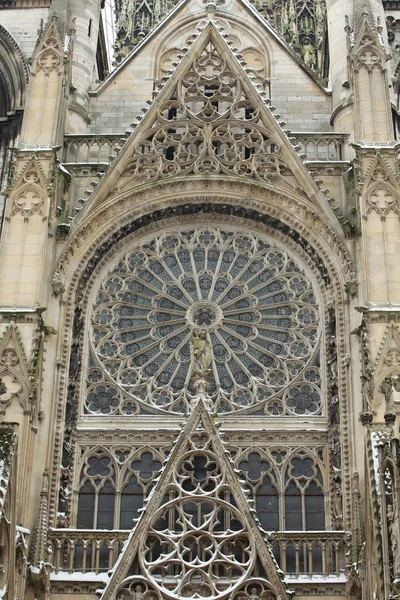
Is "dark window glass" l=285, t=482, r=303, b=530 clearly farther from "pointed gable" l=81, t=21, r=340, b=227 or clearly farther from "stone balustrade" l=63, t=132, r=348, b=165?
"stone balustrade" l=63, t=132, r=348, b=165

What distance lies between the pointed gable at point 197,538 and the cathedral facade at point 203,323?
33 mm

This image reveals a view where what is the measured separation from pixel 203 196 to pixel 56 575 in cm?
719

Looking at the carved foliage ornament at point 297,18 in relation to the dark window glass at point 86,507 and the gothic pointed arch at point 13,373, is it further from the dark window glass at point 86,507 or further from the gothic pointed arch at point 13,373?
the dark window glass at point 86,507

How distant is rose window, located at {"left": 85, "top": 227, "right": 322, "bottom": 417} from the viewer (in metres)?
18.6

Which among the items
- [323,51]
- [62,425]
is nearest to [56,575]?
[62,425]

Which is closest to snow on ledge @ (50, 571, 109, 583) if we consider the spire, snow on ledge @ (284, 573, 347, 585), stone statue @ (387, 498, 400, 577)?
snow on ledge @ (284, 573, 347, 585)

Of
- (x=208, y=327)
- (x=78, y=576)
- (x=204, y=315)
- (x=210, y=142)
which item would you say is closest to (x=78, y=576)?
(x=78, y=576)

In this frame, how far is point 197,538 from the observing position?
16250 millimetres

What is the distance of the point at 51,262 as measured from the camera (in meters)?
19.2

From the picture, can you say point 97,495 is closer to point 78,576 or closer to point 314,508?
point 78,576

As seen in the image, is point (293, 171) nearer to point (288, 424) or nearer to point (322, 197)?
point (322, 197)

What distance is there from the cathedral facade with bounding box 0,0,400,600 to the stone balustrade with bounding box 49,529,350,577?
0.10 ft

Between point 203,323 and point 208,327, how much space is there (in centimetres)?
14

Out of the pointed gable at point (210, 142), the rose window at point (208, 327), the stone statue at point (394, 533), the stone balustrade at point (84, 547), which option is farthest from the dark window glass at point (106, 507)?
the pointed gable at point (210, 142)
